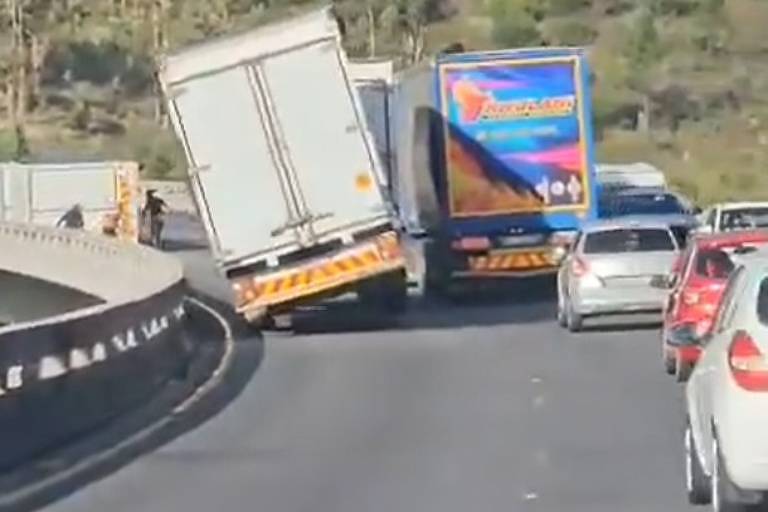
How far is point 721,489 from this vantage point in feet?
43.1

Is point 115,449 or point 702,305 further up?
point 115,449

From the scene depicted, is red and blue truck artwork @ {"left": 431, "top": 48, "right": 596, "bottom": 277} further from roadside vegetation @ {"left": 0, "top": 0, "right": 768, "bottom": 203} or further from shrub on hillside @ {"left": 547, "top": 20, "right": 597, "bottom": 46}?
shrub on hillside @ {"left": 547, "top": 20, "right": 597, "bottom": 46}

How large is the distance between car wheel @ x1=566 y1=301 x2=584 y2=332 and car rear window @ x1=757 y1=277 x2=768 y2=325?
61.6ft

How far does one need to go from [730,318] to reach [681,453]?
457 centimetres

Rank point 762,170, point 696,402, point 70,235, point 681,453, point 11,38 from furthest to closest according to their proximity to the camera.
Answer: point 11,38, point 762,170, point 70,235, point 681,453, point 696,402

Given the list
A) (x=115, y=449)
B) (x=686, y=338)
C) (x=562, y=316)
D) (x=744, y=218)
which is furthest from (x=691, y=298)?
(x=744, y=218)

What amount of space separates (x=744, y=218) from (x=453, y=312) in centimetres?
459

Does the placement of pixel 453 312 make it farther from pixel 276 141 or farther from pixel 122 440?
pixel 122 440

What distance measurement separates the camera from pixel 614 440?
19.0 meters

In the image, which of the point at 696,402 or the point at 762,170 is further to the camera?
the point at 762,170

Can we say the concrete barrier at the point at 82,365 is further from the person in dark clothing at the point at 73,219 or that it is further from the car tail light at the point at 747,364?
the person in dark clothing at the point at 73,219

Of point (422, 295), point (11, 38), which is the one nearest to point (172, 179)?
point (11, 38)

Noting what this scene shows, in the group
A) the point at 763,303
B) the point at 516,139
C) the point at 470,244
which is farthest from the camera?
the point at 516,139

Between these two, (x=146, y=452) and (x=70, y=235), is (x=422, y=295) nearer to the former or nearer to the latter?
(x=70, y=235)
